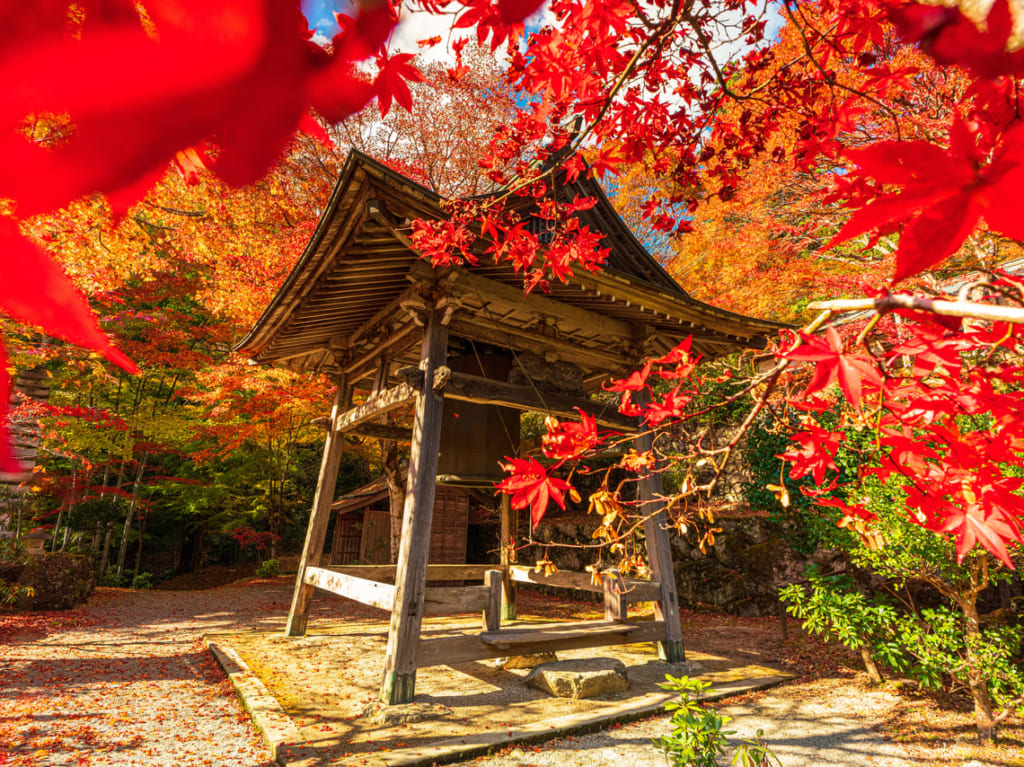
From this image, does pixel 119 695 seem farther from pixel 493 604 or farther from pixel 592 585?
pixel 592 585

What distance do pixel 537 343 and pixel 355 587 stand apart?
2891 millimetres

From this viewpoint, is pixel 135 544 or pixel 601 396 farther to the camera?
pixel 135 544

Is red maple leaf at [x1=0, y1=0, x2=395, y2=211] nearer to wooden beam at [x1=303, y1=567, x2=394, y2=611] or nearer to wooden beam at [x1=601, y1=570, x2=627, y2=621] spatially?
wooden beam at [x1=303, y1=567, x2=394, y2=611]

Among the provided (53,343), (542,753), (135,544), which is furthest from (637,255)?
(135,544)

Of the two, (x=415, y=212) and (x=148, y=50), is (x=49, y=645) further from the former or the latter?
(x=148, y=50)

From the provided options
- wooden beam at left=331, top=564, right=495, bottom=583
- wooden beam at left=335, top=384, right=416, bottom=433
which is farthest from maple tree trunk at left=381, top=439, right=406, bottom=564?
wooden beam at left=335, top=384, right=416, bottom=433

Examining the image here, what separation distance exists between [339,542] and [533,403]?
31.2ft

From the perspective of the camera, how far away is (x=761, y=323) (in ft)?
16.1

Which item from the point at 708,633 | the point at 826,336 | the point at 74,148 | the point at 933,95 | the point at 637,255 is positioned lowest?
the point at 708,633

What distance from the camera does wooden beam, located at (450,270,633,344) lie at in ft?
13.9

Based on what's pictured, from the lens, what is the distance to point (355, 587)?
14.1 feet

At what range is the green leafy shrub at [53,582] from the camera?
7684 millimetres

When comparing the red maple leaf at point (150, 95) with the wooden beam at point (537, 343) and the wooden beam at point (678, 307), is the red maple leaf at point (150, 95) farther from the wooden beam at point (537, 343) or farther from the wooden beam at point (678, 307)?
the wooden beam at point (537, 343)

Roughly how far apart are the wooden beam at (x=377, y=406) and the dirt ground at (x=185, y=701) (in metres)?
2.62
